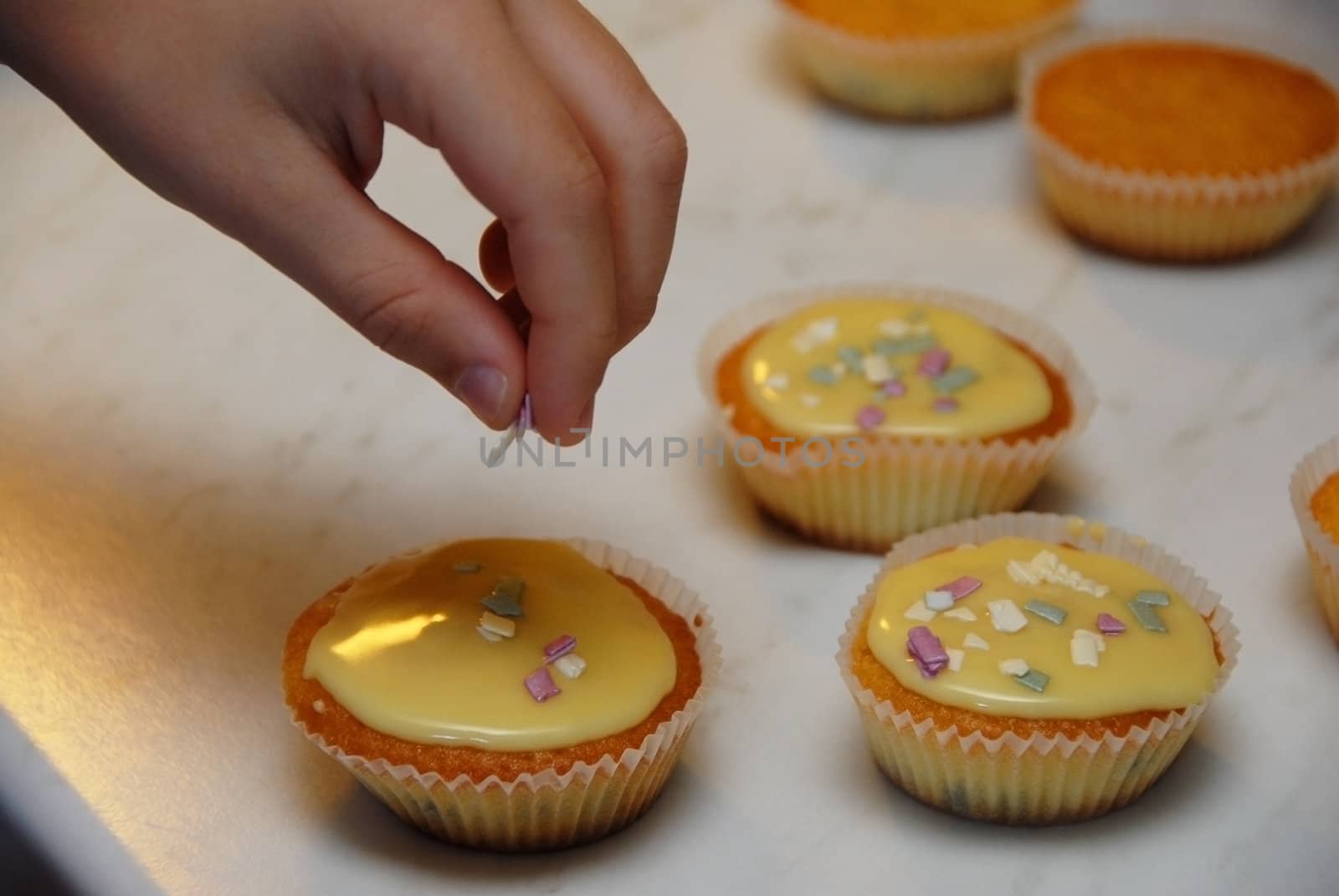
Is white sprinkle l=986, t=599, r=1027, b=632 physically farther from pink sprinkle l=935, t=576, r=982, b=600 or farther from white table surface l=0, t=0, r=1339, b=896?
white table surface l=0, t=0, r=1339, b=896

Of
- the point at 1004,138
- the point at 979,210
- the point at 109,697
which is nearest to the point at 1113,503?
the point at 979,210

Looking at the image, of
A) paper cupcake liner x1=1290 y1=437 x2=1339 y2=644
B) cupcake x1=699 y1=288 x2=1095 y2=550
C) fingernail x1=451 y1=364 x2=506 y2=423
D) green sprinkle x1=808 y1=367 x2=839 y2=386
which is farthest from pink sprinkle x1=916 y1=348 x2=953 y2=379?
fingernail x1=451 y1=364 x2=506 y2=423

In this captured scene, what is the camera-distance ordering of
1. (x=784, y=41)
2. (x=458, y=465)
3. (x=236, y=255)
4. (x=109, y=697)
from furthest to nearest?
(x=784, y=41)
(x=236, y=255)
(x=458, y=465)
(x=109, y=697)

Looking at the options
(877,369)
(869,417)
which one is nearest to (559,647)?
(869,417)

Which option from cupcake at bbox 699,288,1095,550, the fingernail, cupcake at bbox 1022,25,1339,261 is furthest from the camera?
cupcake at bbox 1022,25,1339,261

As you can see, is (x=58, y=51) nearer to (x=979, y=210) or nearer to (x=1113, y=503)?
(x=1113, y=503)

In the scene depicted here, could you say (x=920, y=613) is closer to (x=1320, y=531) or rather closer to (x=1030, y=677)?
(x=1030, y=677)
